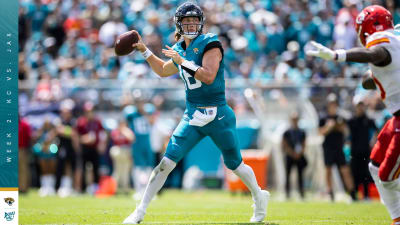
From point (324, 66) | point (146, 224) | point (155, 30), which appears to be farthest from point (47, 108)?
point (146, 224)

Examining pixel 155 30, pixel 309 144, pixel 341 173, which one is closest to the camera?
pixel 341 173

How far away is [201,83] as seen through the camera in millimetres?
6754

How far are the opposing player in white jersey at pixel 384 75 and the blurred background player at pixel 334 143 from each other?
19.8 ft

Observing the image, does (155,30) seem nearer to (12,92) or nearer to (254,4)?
(254,4)

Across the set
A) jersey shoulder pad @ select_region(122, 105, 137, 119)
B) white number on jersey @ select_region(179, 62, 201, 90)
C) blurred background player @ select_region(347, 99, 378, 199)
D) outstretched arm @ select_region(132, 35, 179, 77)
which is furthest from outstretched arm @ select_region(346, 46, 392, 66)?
jersey shoulder pad @ select_region(122, 105, 137, 119)

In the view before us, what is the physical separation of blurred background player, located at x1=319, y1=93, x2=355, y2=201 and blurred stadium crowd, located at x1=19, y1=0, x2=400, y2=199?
2.90 ft

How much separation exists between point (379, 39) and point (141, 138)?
325 inches

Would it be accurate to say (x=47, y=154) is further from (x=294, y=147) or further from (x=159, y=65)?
(x=159, y=65)

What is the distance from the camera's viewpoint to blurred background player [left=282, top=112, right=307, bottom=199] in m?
12.5

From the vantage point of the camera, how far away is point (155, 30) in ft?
55.3

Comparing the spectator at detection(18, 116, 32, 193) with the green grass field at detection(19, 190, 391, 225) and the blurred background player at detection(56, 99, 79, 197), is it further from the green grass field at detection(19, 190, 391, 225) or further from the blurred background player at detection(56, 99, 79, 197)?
the green grass field at detection(19, 190, 391, 225)

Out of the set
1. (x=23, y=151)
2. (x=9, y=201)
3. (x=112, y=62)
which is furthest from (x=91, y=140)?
(x=9, y=201)

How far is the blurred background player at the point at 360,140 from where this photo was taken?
12062 mm

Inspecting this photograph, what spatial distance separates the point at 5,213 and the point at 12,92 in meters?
1.09
